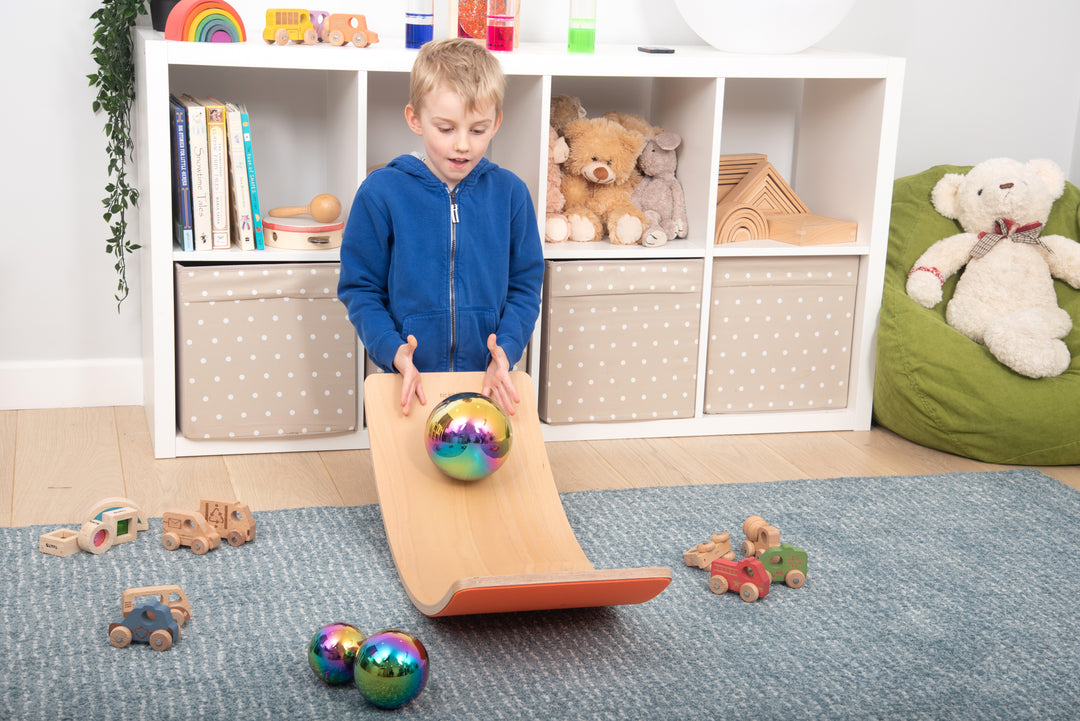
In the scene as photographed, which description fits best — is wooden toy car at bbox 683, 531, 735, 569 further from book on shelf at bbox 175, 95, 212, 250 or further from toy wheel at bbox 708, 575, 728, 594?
book on shelf at bbox 175, 95, 212, 250

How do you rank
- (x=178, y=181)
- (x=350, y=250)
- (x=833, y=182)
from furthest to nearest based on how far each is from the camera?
(x=833, y=182)
(x=178, y=181)
(x=350, y=250)

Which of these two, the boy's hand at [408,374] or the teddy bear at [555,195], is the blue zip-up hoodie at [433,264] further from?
the teddy bear at [555,195]

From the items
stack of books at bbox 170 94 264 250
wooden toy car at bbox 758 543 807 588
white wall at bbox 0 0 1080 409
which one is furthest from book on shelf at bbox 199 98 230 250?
wooden toy car at bbox 758 543 807 588

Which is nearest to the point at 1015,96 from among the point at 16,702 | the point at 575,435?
the point at 575,435

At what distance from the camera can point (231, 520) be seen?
1622 millimetres

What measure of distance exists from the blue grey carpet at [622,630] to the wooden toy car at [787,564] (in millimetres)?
25

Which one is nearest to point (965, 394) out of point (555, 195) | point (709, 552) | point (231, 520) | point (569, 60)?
point (709, 552)

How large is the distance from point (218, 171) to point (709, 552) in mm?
1075

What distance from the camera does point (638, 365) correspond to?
85.5 inches

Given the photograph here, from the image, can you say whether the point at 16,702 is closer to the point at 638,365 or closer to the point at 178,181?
the point at 178,181

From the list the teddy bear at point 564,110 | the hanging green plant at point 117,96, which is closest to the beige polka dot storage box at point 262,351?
the hanging green plant at point 117,96

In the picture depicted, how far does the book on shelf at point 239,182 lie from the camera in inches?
75.1

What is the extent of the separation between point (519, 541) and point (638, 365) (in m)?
0.71

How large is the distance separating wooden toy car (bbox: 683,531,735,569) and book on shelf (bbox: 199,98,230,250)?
1.00 m
